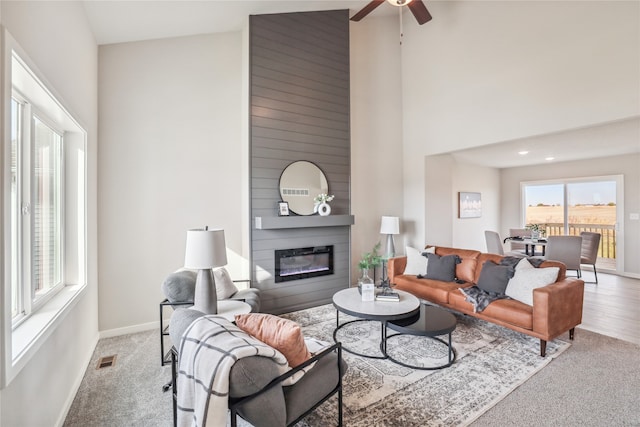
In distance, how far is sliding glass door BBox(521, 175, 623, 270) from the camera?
6238 millimetres

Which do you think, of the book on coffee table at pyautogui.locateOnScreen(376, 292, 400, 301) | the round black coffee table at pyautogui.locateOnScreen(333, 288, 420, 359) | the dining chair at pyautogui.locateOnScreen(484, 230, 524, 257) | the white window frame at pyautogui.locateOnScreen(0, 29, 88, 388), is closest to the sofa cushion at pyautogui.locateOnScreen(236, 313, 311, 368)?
the white window frame at pyautogui.locateOnScreen(0, 29, 88, 388)

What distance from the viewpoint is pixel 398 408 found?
213 cm

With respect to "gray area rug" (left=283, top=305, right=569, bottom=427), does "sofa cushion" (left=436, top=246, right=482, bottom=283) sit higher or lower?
higher

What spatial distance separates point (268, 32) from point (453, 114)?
119 inches

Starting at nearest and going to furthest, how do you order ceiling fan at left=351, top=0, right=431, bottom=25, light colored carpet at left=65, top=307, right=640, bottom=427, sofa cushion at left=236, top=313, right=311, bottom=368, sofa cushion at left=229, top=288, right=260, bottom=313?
1. sofa cushion at left=236, top=313, right=311, bottom=368
2. light colored carpet at left=65, top=307, right=640, bottom=427
3. sofa cushion at left=229, top=288, right=260, bottom=313
4. ceiling fan at left=351, top=0, right=431, bottom=25

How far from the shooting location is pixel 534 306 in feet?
9.48

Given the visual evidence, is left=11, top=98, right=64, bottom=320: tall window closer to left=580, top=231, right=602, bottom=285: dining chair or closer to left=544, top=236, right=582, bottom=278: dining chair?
left=544, top=236, right=582, bottom=278: dining chair

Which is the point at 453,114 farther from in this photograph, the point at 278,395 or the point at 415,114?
the point at 278,395

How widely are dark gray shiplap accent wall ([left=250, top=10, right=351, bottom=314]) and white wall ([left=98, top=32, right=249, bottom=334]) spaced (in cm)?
30

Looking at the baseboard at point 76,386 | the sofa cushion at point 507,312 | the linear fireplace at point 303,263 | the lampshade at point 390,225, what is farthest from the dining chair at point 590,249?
the baseboard at point 76,386

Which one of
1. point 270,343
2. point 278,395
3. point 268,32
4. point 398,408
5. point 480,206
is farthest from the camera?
point 480,206

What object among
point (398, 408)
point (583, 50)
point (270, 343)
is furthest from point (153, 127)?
point (583, 50)

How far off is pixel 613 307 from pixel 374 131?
13.9 feet

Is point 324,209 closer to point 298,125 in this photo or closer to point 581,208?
point 298,125
